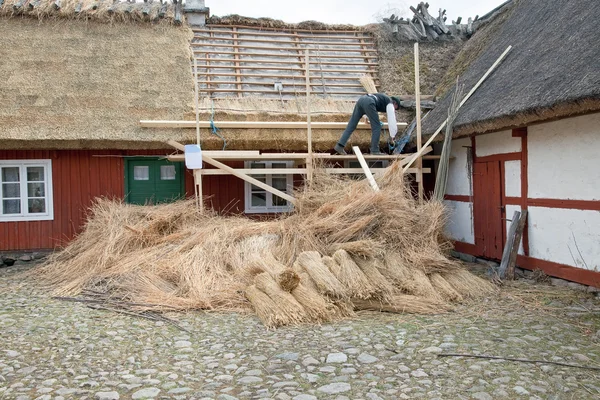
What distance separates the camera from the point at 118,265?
7.34 m

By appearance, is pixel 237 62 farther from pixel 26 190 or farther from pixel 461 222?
pixel 461 222

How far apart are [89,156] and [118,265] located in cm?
337

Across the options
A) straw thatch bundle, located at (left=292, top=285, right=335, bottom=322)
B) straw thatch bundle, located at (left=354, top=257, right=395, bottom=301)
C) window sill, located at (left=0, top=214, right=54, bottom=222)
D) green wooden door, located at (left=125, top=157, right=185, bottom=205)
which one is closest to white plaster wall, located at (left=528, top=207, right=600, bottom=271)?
straw thatch bundle, located at (left=354, top=257, right=395, bottom=301)

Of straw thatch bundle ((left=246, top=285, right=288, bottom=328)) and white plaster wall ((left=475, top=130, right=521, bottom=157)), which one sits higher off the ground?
white plaster wall ((left=475, top=130, right=521, bottom=157))

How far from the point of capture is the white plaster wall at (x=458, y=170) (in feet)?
31.0

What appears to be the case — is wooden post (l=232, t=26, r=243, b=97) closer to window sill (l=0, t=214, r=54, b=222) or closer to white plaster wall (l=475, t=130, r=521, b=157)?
window sill (l=0, t=214, r=54, b=222)

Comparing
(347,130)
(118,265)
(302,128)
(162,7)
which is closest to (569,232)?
(347,130)

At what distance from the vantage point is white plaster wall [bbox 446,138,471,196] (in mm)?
9457

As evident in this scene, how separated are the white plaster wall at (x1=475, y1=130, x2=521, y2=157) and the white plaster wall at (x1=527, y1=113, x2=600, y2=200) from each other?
0.36m

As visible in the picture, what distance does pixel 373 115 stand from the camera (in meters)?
9.09

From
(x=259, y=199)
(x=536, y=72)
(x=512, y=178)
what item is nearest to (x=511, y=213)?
(x=512, y=178)

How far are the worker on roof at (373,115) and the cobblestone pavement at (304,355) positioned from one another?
375 cm

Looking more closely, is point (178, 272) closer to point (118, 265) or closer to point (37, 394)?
point (118, 265)

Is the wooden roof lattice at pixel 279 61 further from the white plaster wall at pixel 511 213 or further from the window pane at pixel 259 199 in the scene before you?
the white plaster wall at pixel 511 213
